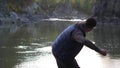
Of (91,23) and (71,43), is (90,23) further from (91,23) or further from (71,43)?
(71,43)

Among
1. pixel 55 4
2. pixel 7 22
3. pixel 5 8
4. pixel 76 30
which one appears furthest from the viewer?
pixel 55 4

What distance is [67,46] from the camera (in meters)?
10.1

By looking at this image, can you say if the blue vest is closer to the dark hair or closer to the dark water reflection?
the dark hair

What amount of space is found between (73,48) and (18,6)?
356ft

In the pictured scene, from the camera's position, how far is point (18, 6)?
118 m

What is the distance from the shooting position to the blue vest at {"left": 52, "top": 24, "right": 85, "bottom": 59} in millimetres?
10008

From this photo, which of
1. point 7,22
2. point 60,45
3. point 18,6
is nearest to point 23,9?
point 18,6

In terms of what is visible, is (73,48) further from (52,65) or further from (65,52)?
(52,65)

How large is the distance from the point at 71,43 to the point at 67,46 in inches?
5.3

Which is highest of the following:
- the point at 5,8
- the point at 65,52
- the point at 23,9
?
the point at 65,52

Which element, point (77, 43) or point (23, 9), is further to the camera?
point (23, 9)

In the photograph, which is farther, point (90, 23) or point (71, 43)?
point (71, 43)

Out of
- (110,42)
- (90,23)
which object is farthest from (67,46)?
(110,42)

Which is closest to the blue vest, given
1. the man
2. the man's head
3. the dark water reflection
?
the man
